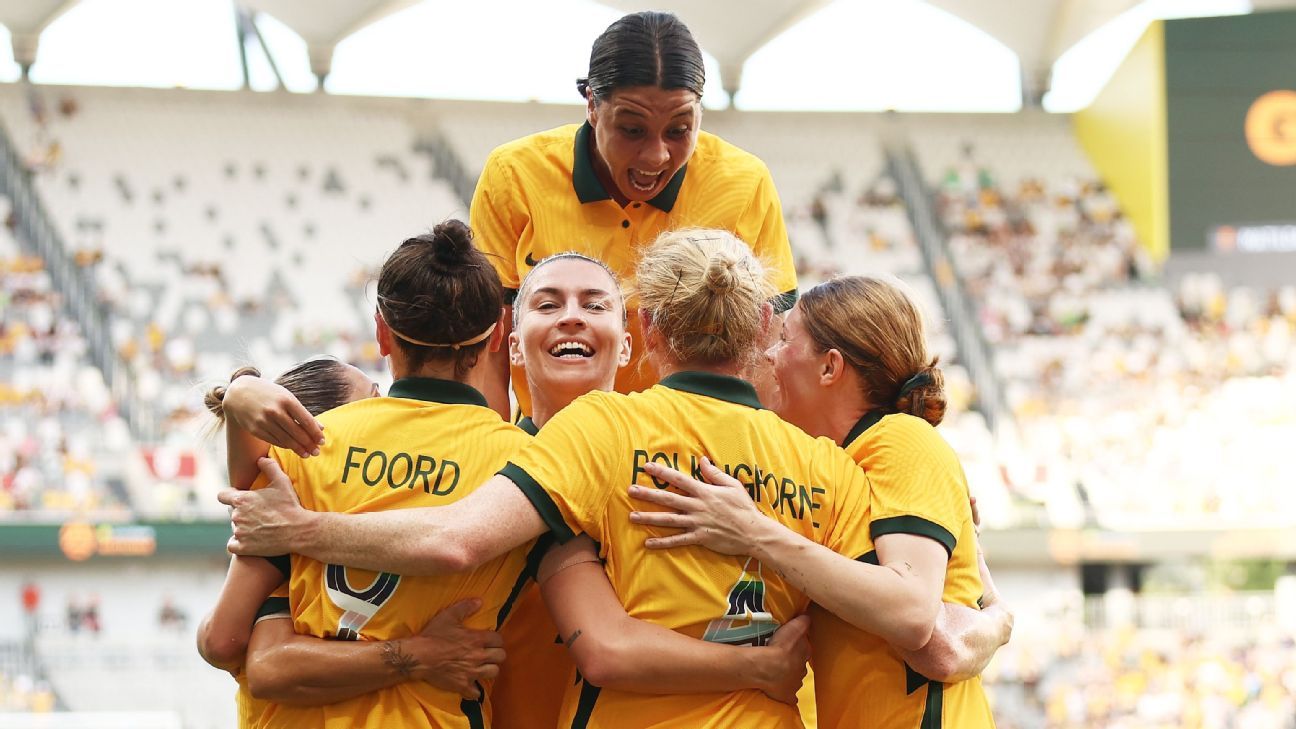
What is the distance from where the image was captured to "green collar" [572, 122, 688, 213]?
12.1 ft

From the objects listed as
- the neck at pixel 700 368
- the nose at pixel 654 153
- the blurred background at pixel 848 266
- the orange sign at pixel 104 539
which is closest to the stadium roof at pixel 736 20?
the blurred background at pixel 848 266

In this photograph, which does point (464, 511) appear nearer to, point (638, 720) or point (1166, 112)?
point (638, 720)

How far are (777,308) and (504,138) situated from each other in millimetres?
20352

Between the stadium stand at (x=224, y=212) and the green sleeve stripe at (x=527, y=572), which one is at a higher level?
the green sleeve stripe at (x=527, y=572)

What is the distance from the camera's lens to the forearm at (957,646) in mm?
2756

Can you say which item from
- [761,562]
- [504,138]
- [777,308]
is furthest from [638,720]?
[504,138]

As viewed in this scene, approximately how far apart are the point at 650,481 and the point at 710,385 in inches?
9.2

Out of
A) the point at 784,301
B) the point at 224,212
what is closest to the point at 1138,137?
the point at 224,212

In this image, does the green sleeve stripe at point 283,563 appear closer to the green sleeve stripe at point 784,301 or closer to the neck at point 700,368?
the neck at point 700,368

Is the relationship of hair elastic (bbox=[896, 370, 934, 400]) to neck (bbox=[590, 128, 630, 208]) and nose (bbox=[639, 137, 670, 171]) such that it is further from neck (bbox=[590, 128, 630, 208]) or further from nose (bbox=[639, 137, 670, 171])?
neck (bbox=[590, 128, 630, 208])

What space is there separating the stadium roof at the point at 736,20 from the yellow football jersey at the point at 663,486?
20919 millimetres

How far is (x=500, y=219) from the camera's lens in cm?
380

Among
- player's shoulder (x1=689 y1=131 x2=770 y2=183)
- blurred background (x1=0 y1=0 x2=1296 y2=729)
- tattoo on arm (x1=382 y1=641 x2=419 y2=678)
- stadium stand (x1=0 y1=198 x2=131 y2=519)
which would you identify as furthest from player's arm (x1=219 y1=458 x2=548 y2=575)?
stadium stand (x1=0 y1=198 x2=131 y2=519)

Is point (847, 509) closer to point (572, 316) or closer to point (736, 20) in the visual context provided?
point (572, 316)
